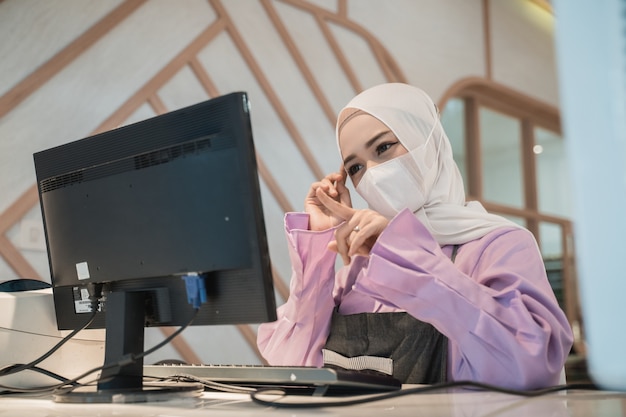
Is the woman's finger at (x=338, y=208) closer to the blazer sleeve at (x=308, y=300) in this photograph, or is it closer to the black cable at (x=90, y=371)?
the blazer sleeve at (x=308, y=300)

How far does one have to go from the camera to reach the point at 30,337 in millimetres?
1266

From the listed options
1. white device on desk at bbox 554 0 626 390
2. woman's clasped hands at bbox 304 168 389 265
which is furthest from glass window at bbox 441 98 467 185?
white device on desk at bbox 554 0 626 390

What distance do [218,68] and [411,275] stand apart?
6.74 ft

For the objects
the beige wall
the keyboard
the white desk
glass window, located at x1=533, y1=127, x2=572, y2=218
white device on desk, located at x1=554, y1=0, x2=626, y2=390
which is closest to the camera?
white device on desk, located at x1=554, y1=0, x2=626, y2=390

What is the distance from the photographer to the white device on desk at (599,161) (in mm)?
254

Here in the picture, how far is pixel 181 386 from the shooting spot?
98 cm

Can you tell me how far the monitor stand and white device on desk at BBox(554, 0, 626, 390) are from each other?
77cm

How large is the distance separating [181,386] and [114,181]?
32 cm

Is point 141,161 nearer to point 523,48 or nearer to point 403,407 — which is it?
point 403,407

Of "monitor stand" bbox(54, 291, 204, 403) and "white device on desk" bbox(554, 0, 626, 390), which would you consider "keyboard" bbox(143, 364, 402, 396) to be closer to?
"monitor stand" bbox(54, 291, 204, 403)

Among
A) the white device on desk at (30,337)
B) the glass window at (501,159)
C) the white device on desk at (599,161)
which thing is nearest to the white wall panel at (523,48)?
the glass window at (501,159)

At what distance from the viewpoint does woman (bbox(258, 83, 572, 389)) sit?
1099mm

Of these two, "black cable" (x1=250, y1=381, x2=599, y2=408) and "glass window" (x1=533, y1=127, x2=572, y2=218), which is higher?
"glass window" (x1=533, y1=127, x2=572, y2=218)

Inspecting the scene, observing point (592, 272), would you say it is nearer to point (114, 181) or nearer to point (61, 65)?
point (114, 181)
